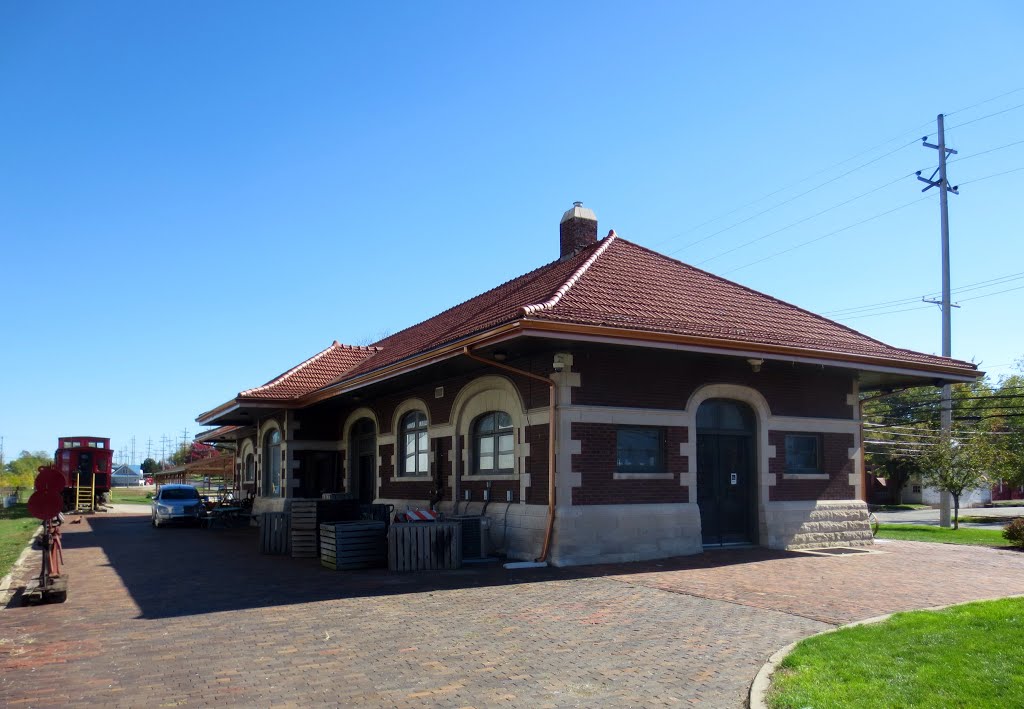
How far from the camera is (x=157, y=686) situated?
6598mm

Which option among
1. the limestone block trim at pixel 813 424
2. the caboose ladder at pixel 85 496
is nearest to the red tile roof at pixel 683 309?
the limestone block trim at pixel 813 424

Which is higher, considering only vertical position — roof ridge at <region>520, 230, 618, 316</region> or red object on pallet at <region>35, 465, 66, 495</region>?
roof ridge at <region>520, 230, 618, 316</region>

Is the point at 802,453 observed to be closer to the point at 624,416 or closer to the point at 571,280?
the point at 624,416

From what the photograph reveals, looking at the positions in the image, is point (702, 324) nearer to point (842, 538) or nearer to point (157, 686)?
point (842, 538)

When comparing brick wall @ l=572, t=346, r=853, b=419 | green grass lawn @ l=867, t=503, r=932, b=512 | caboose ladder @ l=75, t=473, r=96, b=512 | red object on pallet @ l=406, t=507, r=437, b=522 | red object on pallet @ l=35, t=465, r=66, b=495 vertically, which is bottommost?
green grass lawn @ l=867, t=503, r=932, b=512

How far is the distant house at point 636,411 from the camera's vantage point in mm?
13812

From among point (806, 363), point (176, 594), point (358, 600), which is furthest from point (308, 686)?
point (806, 363)

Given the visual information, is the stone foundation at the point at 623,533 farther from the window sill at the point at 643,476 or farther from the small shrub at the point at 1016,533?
the small shrub at the point at 1016,533

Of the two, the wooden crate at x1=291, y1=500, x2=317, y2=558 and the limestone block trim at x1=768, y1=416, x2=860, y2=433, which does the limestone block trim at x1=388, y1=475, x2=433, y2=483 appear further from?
the limestone block trim at x1=768, y1=416, x2=860, y2=433

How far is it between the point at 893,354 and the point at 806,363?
2.15 m

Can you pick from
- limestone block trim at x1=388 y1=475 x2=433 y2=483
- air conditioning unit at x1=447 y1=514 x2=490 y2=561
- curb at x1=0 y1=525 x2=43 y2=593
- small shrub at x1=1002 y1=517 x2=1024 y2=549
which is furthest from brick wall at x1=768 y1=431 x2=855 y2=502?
curb at x1=0 y1=525 x2=43 y2=593

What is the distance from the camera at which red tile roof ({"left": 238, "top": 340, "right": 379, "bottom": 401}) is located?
912 inches

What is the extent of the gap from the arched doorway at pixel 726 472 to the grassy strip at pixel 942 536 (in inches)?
245

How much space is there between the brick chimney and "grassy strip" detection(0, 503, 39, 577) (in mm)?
13321
